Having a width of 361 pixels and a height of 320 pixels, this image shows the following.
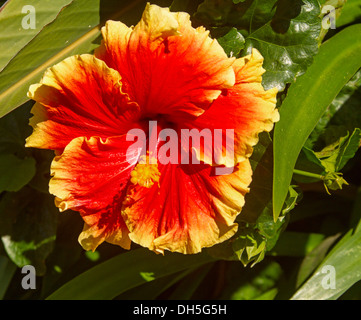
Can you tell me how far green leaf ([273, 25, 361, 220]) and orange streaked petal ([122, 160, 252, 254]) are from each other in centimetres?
8

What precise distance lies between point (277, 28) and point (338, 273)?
46cm

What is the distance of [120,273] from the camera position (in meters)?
1.05

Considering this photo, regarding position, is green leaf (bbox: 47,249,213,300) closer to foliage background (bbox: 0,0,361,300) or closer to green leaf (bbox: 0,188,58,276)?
foliage background (bbox: 0,0,361,300)

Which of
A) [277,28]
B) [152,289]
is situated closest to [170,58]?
[277,28]

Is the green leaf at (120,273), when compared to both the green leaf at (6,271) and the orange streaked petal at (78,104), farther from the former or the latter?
the orange streaked petal at (78,104)

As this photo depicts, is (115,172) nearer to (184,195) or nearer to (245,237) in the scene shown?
(184,195)

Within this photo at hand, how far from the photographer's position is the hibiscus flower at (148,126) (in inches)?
27.8

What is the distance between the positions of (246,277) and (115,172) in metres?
0.50

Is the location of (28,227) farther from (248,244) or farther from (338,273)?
(338,273)

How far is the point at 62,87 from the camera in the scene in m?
0.73

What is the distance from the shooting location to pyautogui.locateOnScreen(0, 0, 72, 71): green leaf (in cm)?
83

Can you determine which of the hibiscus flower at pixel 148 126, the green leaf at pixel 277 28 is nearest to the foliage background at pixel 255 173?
the green leaf at pixel 277 28

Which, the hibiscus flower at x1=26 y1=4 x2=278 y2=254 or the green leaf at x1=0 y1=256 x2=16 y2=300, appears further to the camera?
the green leaf at x1=0 y1=256 x2=16 y2=300

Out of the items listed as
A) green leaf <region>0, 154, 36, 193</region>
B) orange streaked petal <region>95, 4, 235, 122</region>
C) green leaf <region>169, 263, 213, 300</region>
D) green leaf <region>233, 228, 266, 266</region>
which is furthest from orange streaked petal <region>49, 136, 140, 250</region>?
green leaf <region>169, 263, 213, 300</region>
